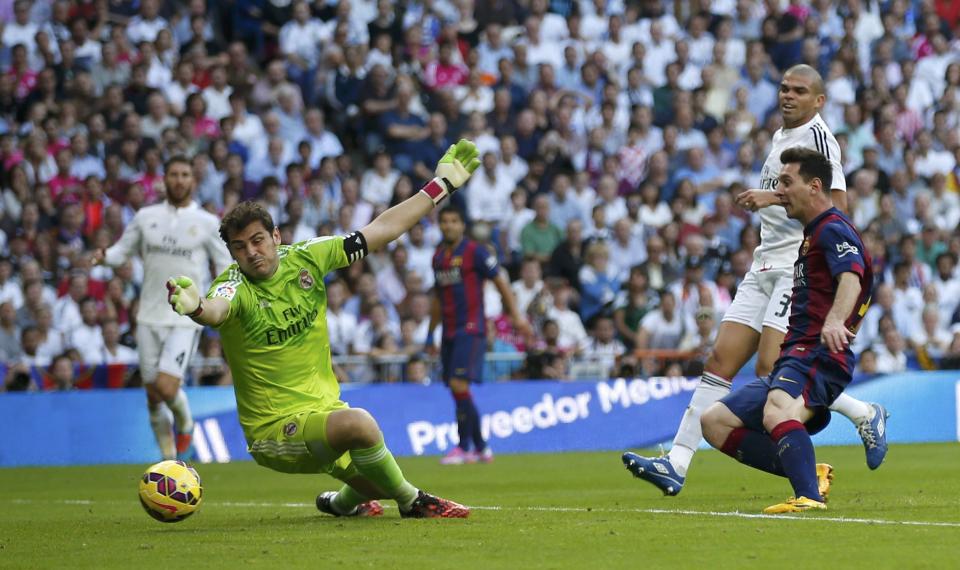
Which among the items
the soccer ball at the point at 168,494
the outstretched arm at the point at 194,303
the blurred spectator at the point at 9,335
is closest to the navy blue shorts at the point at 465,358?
the blurred spectator at the point at 9,335

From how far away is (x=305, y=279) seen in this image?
27.6 feet

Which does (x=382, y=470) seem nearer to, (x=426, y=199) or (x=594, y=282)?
(x=426, y=199)

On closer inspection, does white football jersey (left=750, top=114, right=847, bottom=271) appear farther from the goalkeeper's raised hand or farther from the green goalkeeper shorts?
the green goalkeeper shorts

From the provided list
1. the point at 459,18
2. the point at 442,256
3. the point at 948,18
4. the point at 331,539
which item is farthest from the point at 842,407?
the point at 948,18

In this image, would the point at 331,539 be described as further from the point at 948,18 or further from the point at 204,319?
the point at 948,18

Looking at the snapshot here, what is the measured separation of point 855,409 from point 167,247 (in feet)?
21.6

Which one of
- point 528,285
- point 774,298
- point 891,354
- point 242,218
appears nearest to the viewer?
point 242,218

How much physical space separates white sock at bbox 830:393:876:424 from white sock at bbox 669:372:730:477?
0.72m

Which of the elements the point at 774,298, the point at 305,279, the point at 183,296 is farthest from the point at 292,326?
→ the point at 774,298

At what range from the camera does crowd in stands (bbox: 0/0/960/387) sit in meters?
18.7

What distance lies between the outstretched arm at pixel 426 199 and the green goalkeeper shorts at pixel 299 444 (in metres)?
0.95

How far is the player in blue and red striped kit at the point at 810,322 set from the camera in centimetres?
805

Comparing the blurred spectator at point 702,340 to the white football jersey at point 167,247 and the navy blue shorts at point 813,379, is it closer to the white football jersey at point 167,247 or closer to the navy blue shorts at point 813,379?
the white football jersey at point 167,247

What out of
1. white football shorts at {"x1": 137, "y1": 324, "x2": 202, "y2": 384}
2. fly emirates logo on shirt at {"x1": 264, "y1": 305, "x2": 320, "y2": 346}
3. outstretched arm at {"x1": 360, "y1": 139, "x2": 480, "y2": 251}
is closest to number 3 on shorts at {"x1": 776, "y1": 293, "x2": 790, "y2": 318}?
outstretched arm at {"x1": 360, "y1": 139, "x2": 480, "y2": 251}
